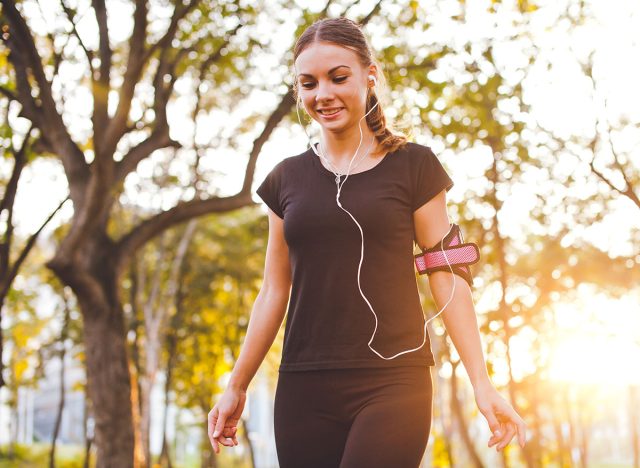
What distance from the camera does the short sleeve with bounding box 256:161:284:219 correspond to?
135 inches

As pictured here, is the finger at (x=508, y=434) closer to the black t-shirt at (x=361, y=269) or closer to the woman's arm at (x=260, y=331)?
the black t-shirt at (x=361, y=269)

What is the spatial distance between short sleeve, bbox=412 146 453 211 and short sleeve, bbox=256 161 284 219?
1.78 feet

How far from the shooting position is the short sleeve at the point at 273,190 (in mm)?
3418

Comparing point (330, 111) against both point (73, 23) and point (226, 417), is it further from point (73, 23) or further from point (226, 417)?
point (73, 23)

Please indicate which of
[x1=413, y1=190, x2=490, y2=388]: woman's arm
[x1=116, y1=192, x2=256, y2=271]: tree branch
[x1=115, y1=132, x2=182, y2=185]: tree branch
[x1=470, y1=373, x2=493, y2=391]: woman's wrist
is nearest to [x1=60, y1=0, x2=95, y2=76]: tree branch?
[x1=115, y1=132, x2=182, y2=185]: tree branch

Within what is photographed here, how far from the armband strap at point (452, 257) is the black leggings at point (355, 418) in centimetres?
37

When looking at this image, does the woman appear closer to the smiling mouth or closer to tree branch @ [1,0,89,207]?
the smiling mouth

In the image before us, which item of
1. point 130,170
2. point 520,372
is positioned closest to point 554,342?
point 520,372

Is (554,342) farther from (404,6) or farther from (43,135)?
(43,135)

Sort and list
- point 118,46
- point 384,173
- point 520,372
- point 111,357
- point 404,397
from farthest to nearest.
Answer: point 520,372 < point 118,46 < point 111,357 < point 384,173 < point 404,397

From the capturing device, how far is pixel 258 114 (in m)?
20.3

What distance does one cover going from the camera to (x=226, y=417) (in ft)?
10.8

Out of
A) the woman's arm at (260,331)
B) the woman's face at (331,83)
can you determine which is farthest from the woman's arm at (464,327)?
the woman's arm at (260,331)

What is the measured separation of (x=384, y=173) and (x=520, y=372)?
23333 millimetres
